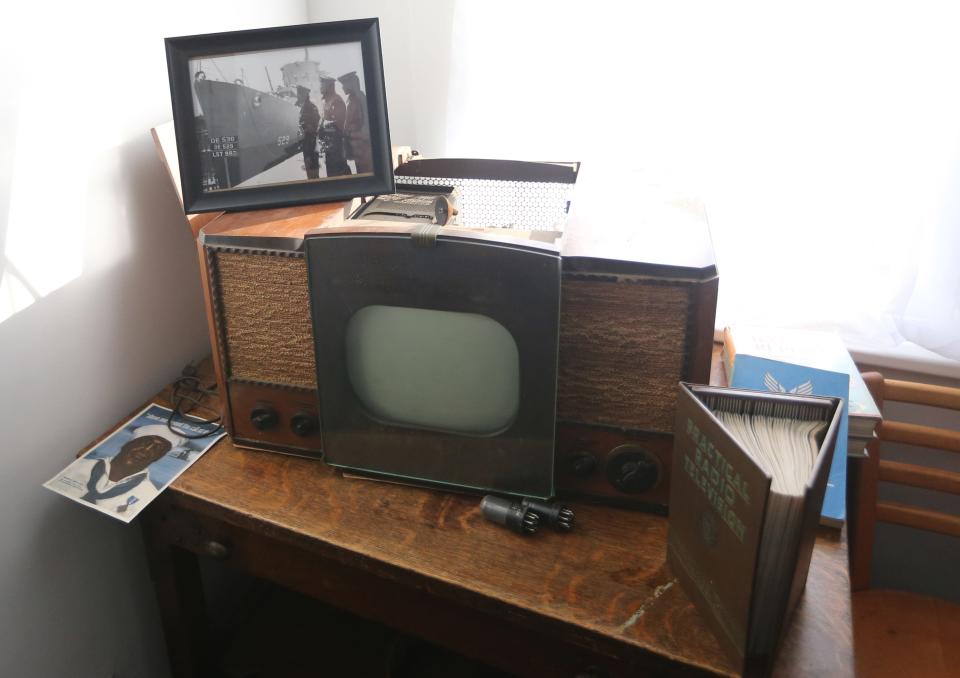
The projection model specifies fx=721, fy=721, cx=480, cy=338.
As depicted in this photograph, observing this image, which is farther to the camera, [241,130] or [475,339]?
[241,130]

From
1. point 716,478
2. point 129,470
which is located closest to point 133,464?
point 129,470

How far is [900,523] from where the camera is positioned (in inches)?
51.6

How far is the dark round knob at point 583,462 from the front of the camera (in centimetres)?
94

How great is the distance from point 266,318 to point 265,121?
30 cm

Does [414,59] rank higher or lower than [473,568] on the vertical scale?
higher

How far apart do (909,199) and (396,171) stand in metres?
0.83

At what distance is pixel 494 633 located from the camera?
94cm

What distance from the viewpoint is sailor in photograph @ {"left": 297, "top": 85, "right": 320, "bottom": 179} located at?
3.44 ft

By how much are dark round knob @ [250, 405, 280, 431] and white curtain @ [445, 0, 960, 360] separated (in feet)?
1.94

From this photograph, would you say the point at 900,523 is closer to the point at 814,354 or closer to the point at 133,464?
the point at 814,354

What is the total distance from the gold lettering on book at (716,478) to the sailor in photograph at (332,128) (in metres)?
0.63

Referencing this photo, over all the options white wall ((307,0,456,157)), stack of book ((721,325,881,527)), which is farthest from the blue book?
white wall ((307,0,456,157))

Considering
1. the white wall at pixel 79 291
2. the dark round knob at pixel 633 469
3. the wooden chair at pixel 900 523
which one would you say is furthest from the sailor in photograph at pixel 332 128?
the wooden chair at pixel 900 523

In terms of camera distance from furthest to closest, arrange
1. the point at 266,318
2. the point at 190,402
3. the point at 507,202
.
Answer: the point at 190,402 → the point at 507,202 → the point at 266,318
